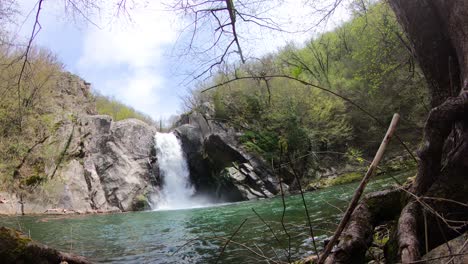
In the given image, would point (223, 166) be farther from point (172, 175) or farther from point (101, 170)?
point (101, 170)

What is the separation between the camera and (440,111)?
235 centimetres

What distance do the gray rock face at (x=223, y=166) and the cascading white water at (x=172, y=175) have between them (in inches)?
25.5

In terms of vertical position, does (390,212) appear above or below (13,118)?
below

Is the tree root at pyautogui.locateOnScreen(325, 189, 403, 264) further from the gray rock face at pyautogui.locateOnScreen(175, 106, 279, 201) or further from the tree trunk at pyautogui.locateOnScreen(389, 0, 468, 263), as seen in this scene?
the gray rock face at pyautogui.locateOnScreen(175, 106, 279, 201)

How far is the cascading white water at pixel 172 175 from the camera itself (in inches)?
1029

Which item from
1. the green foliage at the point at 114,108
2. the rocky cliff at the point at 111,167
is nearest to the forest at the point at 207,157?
the rocky cliff at the point at 111,167

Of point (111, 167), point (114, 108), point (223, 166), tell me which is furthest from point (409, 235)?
point (114, 108)

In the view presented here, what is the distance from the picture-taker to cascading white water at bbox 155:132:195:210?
26141 mm

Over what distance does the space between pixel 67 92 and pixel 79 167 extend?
30.8 ft

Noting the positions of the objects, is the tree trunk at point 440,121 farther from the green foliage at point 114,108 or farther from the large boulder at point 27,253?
the green foliage at point 114,108

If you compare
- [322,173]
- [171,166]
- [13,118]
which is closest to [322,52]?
[322,173]

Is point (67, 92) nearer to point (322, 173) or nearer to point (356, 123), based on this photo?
point (322, 173)

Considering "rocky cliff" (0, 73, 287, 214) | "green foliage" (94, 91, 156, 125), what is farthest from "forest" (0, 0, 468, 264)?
"green foliage" (94, 91, 156, 125)

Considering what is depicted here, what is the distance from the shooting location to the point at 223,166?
26844 mm
